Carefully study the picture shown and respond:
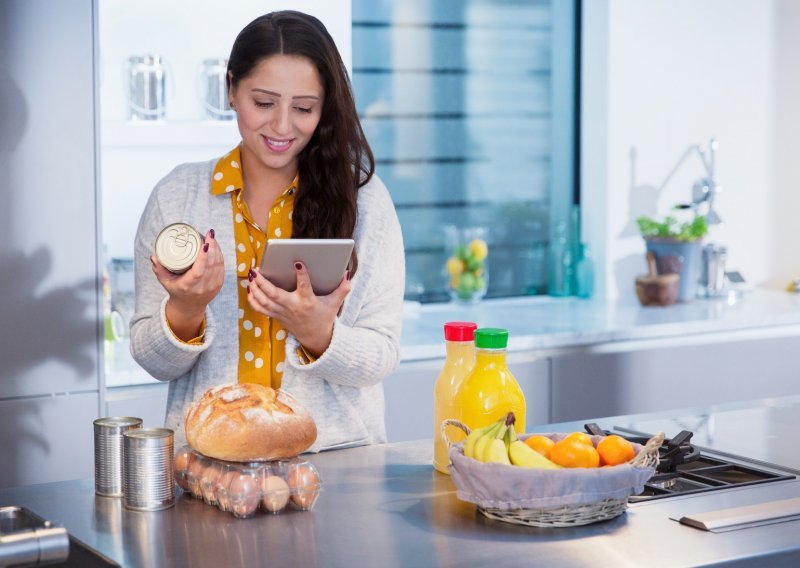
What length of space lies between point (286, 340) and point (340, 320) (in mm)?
105

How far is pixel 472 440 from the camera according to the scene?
59.1 inches

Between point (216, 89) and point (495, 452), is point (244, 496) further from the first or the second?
point (216, 89)

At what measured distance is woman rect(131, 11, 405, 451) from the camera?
1.88 m

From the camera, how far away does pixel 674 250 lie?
3.83 meters

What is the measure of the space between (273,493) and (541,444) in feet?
1.18

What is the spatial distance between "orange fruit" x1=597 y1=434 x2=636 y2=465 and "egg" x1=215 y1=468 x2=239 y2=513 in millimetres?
477

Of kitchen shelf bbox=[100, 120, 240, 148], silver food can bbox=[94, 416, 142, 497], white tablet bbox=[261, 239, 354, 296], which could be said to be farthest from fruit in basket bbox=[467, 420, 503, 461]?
kitchen shelf bbox=[100, 120, 240, 148]

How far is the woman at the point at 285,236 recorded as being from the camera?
6.16 feet

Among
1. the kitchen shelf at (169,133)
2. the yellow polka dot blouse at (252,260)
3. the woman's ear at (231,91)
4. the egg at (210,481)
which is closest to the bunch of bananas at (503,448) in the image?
the egg at (210,481)

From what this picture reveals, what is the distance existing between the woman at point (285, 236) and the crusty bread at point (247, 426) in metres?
0.29

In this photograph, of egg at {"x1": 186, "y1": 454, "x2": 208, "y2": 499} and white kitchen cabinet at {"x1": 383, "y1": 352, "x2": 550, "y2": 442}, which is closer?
egg at {"x1": 186, "y1": 454, "x2": 208, "y2": 499}

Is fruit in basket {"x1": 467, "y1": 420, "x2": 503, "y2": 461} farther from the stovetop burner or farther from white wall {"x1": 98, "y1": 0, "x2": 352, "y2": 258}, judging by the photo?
white wall {"x1": 98, "y1": 0, "x2": 352, "y2": 258}

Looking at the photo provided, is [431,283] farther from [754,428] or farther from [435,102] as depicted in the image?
[754,428]

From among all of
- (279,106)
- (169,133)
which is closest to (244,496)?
(279,106)
